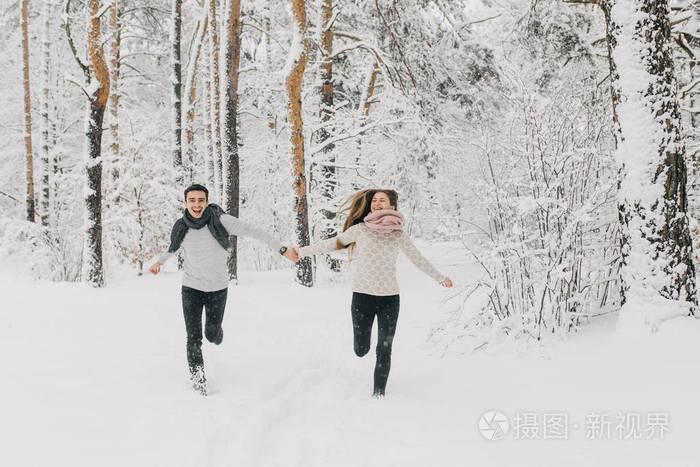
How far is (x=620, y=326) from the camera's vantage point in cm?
455

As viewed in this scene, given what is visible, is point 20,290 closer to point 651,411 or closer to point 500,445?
point 500,445

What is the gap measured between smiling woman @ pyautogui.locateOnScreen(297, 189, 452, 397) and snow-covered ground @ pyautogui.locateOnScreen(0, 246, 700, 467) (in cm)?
45

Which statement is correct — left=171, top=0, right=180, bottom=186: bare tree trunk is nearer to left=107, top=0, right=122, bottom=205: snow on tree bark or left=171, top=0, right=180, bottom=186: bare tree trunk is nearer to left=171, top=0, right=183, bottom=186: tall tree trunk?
left=171, top=0, right=183, bottom=186: tall tree trunk

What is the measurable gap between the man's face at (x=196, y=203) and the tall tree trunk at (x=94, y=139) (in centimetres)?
616

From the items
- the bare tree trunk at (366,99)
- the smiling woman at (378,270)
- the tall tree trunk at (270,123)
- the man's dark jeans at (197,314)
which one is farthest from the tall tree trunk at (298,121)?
the smiling woman at (378,270)

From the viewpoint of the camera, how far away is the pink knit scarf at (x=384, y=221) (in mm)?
4230

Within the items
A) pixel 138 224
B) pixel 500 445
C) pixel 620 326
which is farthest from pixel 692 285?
pixel 138 224

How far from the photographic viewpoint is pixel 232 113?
10336 millimetres

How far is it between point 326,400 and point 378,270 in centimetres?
117

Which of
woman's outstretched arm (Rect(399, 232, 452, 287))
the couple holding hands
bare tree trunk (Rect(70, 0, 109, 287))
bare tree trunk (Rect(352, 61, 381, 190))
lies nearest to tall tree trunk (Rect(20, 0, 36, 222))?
bare tree trunk (Rect(70, 0, 109, 287))

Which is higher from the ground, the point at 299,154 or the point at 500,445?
the point at 299,154

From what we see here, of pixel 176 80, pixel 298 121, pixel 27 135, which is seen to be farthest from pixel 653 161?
pixel 27 135

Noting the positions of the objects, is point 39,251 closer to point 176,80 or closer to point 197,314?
point 176,80

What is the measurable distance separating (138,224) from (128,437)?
965 cm
